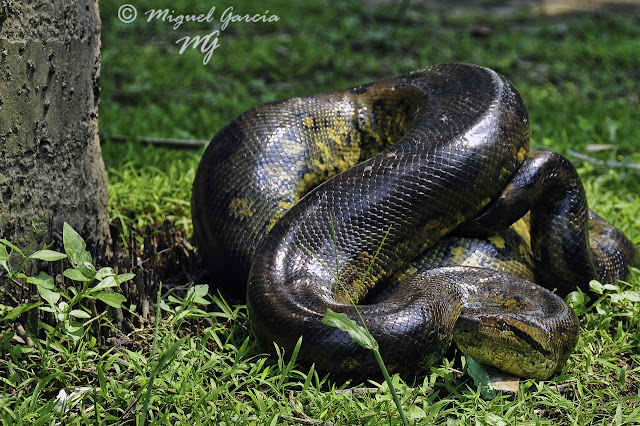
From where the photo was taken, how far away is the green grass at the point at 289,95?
3264 mm

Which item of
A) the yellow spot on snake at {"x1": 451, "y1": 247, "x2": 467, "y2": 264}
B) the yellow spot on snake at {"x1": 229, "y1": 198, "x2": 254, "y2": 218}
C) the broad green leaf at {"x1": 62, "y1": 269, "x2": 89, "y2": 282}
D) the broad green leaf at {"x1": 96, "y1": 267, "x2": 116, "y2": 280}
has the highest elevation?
the broad green leaf at {"x1": 62, "y1": 269, "x2": 89, "y2": 282}

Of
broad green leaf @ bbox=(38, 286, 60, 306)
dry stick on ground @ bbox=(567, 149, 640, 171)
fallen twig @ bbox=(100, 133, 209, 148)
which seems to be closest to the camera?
broad green leaf @ bbox=(38, 286, 60, 306)

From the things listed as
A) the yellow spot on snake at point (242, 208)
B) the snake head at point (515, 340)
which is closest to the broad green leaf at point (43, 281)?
the yellow spot on snake at point (242, 208)

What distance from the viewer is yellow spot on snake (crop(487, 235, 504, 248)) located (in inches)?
173

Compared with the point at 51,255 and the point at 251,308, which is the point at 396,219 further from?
the point at 51,255

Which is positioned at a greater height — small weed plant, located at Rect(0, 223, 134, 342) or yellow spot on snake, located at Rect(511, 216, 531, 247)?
small weed plant, located at Rect(0, 223, 134, 342)

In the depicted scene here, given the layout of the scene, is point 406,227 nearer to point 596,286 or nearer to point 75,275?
point 596,286

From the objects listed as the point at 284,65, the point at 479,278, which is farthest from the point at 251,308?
the point at 284,65

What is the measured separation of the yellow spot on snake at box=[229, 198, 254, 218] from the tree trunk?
2.52ft

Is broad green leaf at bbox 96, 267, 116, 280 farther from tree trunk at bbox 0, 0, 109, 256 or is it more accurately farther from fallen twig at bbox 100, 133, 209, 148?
fallen twig at bbox 100, 133, 209, 148

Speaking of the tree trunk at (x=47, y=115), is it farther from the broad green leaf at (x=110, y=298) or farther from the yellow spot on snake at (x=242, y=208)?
the yellow spot on snake at (x=242, y=208)

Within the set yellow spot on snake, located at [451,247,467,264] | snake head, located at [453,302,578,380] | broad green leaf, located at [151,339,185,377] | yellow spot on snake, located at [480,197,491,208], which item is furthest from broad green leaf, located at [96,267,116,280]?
yellow spot on snake, located at [480,197,491,208]

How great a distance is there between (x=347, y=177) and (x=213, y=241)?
2.76ft

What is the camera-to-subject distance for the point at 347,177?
421cm
